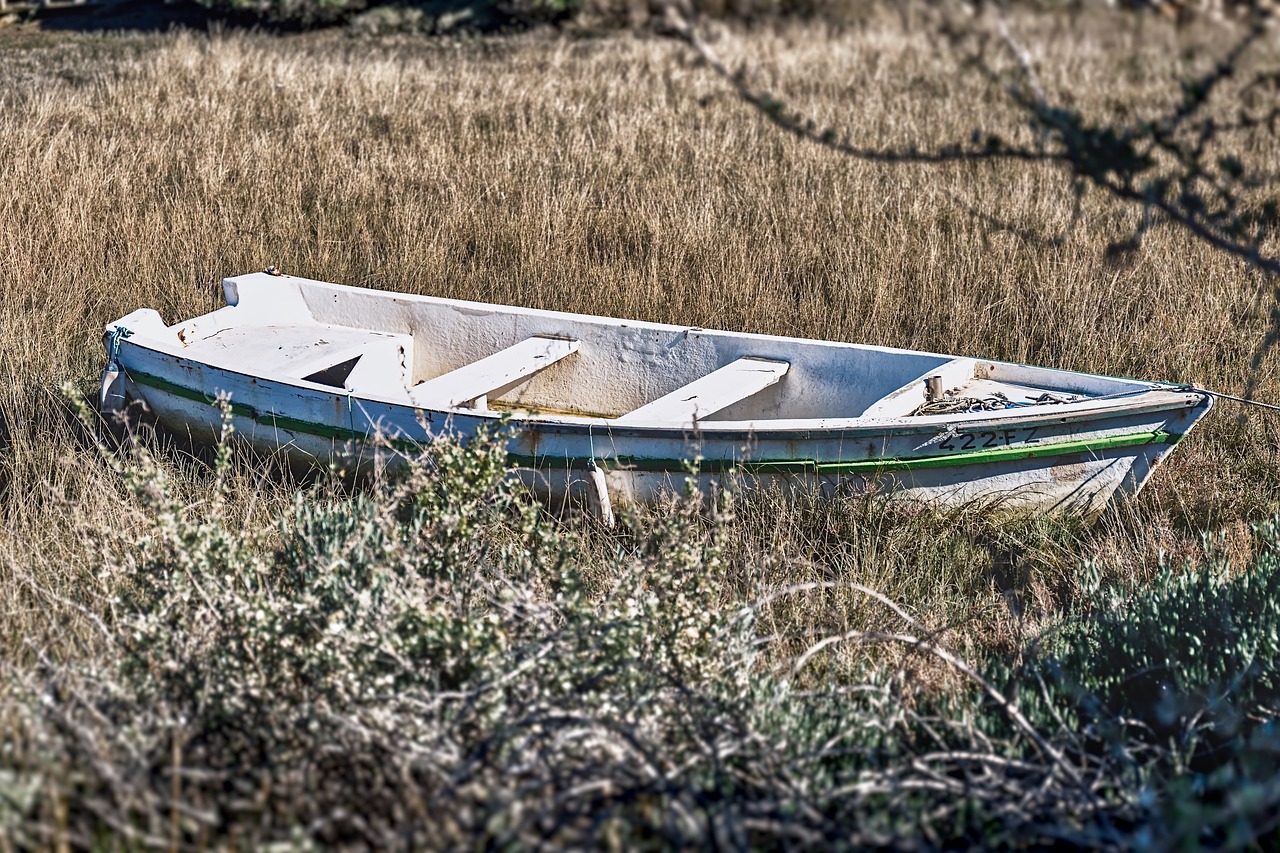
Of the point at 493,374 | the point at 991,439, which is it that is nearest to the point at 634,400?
the point at 493,374

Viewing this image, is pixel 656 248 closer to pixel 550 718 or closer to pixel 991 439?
pixel 991 439

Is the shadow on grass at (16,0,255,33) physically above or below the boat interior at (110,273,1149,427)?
above

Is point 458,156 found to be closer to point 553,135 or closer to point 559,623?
point 553,135

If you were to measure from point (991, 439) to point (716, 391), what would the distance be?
113 centimetres

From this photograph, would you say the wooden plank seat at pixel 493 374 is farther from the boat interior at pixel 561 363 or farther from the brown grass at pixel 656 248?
the brown grass at pixel 656 248

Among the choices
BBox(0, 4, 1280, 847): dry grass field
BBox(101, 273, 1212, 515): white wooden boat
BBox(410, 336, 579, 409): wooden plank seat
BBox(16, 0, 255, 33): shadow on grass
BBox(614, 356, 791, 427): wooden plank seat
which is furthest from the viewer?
BBox(16, 0, 255, 33): shadow on grass

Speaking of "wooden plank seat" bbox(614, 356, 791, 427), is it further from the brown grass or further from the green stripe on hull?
the brown grass

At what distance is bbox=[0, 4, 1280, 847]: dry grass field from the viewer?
3.74 metres

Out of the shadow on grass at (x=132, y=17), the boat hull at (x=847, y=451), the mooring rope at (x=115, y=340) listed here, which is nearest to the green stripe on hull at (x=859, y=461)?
the boat hull at (x=847, y=451)

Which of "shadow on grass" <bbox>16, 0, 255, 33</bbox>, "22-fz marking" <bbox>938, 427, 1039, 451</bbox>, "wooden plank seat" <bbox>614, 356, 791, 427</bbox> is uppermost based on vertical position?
"shadow on grass" <bbox>16, 0, 255, 33</bbox>

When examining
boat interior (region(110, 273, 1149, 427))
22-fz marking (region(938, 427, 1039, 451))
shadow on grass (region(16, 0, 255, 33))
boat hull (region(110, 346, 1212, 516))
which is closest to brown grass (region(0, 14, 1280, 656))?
boat hull (region(110, 346, 1212, 516))

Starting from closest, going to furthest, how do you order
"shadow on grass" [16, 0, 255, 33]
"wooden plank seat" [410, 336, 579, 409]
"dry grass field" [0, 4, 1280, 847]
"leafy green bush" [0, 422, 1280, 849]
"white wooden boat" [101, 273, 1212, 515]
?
1. "leafy green bush" [0, 422, 1280, 849]
2. "dry grass field" [0, 4, 1280, 847]
3. "white wooden boat" [101, 273, 1212, 515]
4. "wooden plank seat" [410, 336, 579, 409]
5. "shadow on grass" [16, 0, 255, 33]

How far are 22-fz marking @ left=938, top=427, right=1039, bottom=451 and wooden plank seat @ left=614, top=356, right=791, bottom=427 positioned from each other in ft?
2.97

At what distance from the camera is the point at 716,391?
15.0 feet
